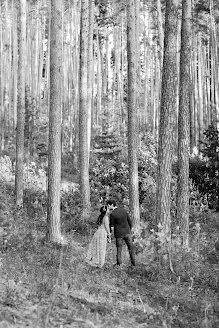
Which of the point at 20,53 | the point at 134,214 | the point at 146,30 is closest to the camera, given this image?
the point at 134,214

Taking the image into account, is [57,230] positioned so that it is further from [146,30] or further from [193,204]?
[146,30]

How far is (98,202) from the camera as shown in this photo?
54.5ft

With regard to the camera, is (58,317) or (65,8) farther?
(65,8)

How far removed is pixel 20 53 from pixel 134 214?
22.1ft

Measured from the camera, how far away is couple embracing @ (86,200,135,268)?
32.6 ft

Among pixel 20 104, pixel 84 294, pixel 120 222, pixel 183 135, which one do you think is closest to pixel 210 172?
pixel 183 135

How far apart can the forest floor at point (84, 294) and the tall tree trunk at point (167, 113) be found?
4.62ft

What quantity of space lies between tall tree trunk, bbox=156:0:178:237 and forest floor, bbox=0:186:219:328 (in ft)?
4.62

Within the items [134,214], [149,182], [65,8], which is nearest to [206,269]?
[134,214]

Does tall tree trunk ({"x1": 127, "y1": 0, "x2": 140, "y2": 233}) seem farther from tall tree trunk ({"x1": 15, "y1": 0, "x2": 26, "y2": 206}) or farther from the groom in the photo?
tall tree trunk ({"x1": 15, "y1": 0, "x2": 26, "y2": 206})

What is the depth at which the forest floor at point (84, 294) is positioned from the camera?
251 inches

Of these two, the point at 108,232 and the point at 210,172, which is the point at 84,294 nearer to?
the point at 108,232

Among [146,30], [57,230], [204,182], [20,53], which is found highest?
[146,30]

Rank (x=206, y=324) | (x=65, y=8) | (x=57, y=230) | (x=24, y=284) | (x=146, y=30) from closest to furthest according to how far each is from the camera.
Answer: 1. (x=206, y=324)
2. (x=24, y=284)
3. (x=57, y=230)
4. (x=65, y=8)
5. (x=146, y=30)
